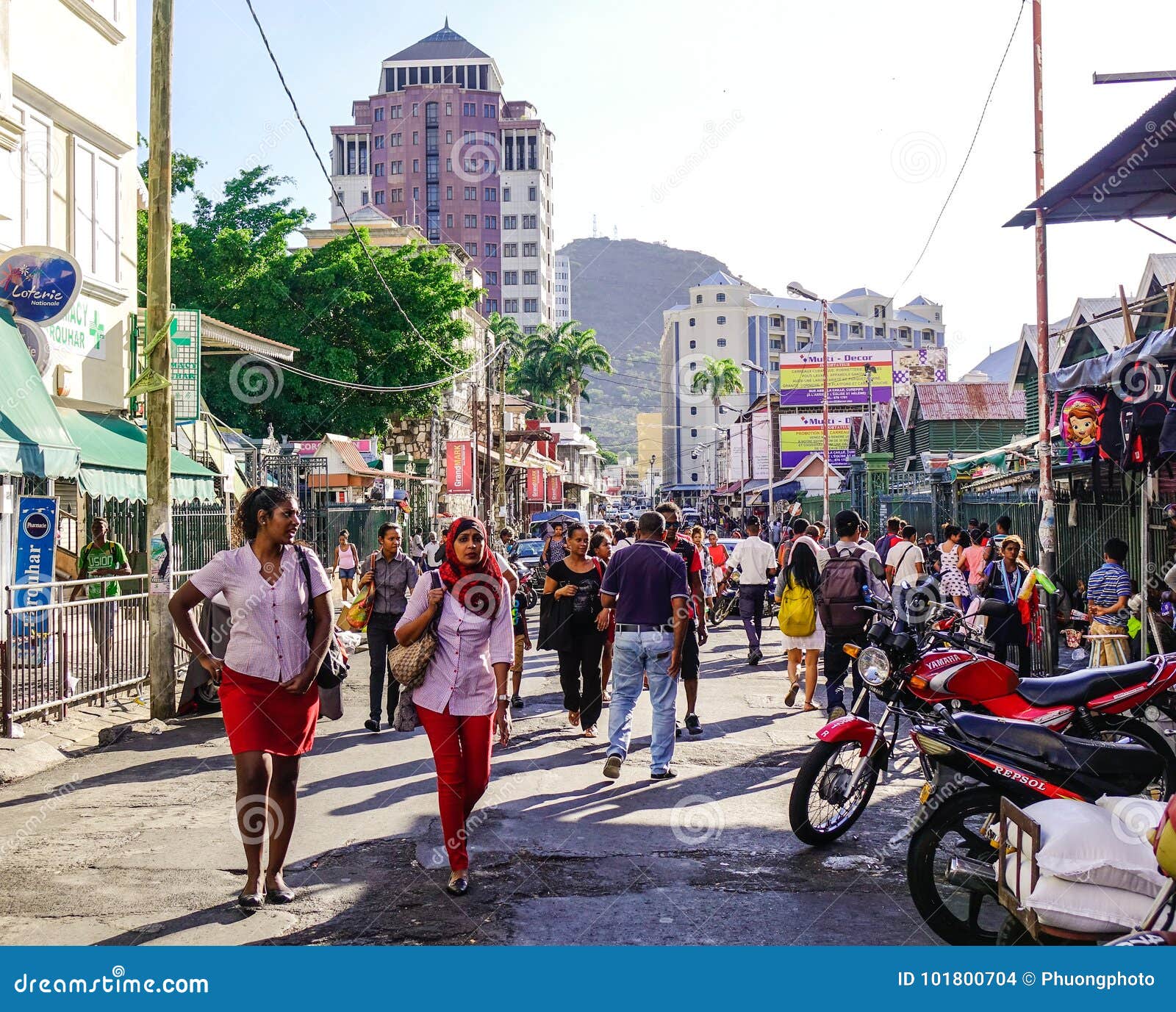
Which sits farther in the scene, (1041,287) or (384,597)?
(1041,287)

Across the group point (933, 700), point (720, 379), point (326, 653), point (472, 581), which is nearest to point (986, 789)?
point (933, 700)

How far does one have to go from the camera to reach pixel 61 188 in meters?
15.2

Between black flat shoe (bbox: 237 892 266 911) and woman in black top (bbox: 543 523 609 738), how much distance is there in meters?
4.86

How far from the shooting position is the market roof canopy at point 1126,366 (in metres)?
10.4

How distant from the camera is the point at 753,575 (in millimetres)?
14867

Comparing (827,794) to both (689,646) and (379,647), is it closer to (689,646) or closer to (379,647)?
(689,646)

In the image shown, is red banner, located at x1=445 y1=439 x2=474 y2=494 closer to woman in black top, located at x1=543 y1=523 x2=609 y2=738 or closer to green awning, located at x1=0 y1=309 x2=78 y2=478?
green awning, located at x1=0 y1=309 x2=78 y2=478

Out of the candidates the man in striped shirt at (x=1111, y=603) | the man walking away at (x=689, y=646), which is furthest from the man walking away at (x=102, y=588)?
the man in striped shirt at (x=1111, y=603)

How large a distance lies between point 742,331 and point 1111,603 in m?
140

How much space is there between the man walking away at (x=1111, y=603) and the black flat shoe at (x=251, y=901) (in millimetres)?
8379

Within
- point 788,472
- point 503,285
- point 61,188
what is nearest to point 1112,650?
point 61,188

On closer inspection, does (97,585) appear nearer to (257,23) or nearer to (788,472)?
(257,23)

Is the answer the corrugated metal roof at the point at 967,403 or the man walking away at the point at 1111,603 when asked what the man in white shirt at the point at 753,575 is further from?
the corrugated metal roof at the point at 967,403

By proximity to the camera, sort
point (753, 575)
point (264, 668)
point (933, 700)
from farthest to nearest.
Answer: point (753, 575) < point (933, 700) < point (264, 668)
